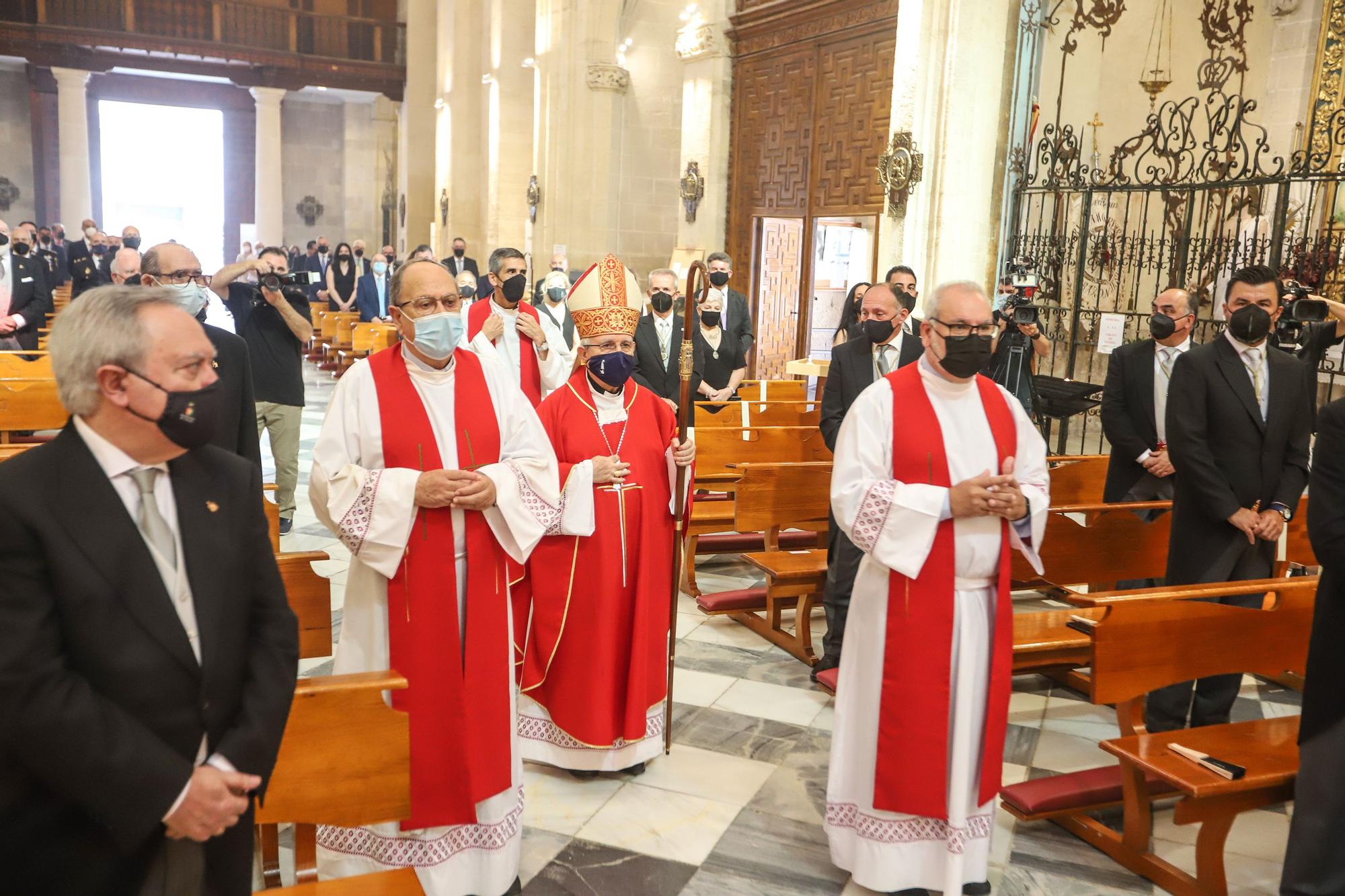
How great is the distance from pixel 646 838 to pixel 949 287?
203 cm

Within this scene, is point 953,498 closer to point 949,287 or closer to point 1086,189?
point 949,287

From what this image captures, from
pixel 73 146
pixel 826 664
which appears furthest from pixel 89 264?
pixel 73 146

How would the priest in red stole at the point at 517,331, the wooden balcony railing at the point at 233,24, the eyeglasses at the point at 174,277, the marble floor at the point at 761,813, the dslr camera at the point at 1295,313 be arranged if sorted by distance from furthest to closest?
the wooden balcony railing at the point at 233,24, the priest in red stole at the point at 517,331, the dslr camera at the point at 1295,313, the eyeglasses at the point at 174,277, the marble floor at the point at 761,813

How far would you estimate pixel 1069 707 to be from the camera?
4.69 metres

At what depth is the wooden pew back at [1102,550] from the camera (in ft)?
15.4

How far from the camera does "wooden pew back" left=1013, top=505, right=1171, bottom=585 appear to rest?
4.71m

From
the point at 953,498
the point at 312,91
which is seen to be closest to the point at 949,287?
the point at 953,498

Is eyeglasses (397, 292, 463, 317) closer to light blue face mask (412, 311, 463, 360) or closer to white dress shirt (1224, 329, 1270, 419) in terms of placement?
light blue face mask (412, 311, 463, 360)

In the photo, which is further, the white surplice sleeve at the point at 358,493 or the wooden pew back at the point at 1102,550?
the wooden pew back at the point at 1102,550

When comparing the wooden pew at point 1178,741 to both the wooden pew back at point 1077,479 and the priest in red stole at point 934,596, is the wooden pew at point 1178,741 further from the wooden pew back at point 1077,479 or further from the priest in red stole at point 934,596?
the wooden pew back at point 1077,479

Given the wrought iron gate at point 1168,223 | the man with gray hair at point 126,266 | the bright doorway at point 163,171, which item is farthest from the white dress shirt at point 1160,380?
the bright doorway at point 163,171

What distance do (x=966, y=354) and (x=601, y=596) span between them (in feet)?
5.05

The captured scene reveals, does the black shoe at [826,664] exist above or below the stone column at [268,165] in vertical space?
below

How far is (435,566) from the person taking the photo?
2959 millimetres
